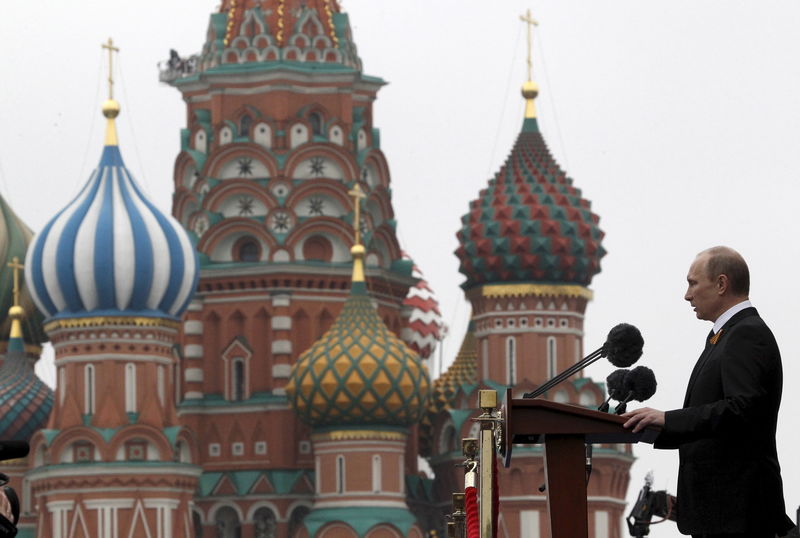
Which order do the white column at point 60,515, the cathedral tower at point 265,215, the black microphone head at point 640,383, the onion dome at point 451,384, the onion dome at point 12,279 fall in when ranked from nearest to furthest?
the black microphone head at point 640,383
the white column at point 60,515
the cathedral tower at point 265,215
the onion dome at point 451,384
the onion dome at point 12,279

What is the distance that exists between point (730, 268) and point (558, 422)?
68 centimetres

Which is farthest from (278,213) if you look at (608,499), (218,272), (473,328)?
(608,499)

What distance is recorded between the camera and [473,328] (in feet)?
176

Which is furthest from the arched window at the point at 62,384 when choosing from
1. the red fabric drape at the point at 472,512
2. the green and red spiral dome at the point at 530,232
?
the red fabric drape at the point at 472,512

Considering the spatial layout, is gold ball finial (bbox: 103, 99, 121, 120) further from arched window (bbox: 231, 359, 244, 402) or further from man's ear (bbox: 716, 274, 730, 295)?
man's ear (bbox: 716, 274, 730, 295)

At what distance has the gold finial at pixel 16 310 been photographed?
2060 inches

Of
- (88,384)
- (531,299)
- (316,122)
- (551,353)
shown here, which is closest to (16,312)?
(88,384)

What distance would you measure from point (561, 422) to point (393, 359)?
1585 inches

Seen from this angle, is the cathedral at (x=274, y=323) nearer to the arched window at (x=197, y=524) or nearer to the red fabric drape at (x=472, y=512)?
the arched window at (x=197, y=524)

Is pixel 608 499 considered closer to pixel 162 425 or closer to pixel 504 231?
pixel 504 231

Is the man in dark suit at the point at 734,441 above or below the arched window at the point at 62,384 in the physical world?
below

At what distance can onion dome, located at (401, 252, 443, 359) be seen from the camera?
55156 millimetres

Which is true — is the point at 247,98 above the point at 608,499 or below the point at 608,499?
above

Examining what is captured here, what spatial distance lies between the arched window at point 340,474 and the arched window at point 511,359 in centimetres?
380
